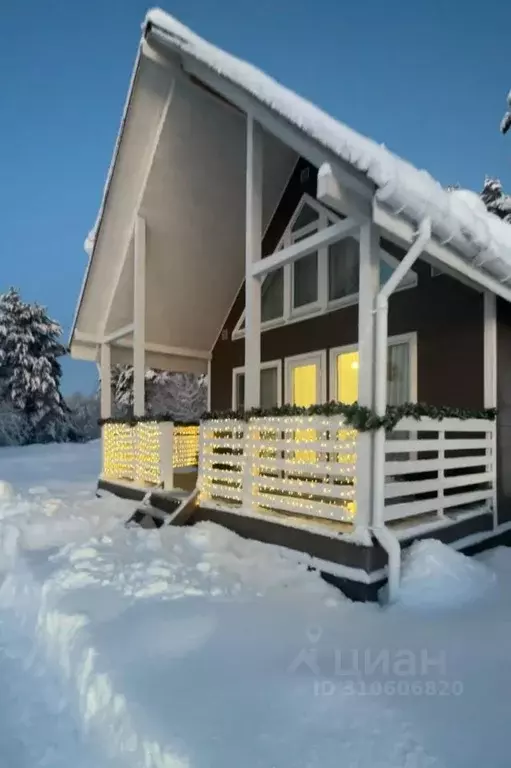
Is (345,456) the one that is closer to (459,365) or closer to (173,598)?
(173,598)

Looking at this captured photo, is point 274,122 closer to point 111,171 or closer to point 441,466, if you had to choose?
point 441,466

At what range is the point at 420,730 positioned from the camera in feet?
8.22

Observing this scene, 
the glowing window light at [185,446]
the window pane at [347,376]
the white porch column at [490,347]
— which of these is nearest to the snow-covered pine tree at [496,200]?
the window pane at [347,376]

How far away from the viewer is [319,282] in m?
8.28

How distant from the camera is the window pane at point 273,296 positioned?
9.14 metres

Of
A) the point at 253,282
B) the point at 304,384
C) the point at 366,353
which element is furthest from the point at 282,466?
the point at 304,384

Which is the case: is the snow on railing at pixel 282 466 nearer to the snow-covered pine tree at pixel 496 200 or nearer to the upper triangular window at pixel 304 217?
the upper triangular window at pixel 304 217

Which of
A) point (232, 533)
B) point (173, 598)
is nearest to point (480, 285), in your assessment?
point (232, 533)

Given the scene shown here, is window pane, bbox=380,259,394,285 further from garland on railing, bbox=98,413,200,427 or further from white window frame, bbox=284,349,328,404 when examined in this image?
garland on railing, bbox=98,413,200,427

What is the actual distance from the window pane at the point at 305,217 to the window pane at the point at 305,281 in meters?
0.55

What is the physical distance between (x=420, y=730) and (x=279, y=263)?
4.34 meters

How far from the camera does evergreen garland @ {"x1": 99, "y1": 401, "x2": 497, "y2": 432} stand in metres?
4.38

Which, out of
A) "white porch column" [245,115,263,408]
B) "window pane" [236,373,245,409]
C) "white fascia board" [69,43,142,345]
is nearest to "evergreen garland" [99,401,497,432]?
"white porch column" [245,115,263,408]

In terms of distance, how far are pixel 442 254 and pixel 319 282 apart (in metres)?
Answer: 3.65
